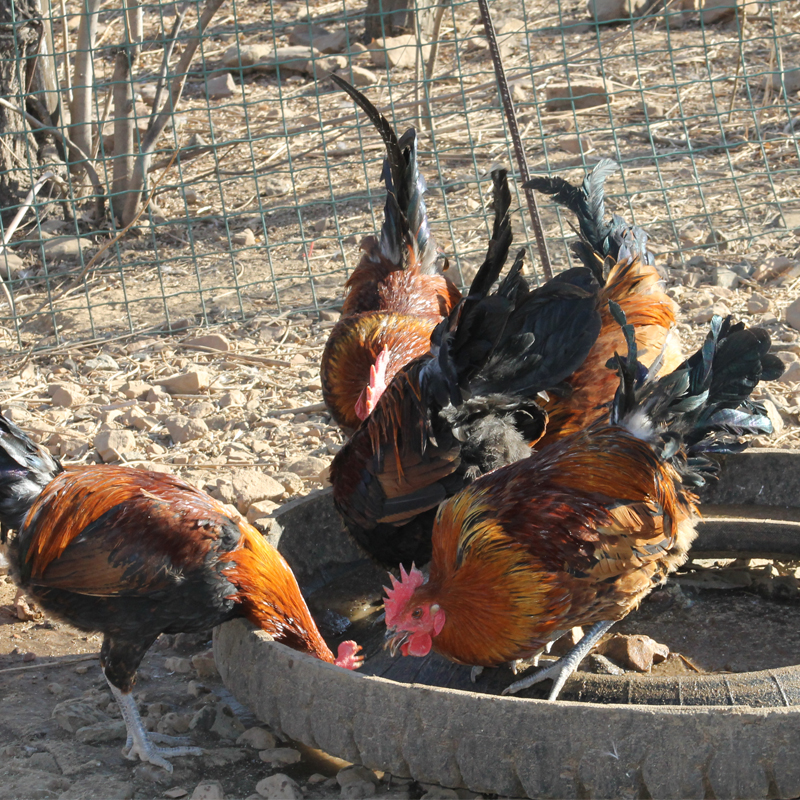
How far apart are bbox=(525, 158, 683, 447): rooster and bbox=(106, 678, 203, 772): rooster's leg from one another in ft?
6.90

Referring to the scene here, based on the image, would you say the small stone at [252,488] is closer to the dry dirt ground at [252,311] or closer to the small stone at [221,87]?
the dry dirt ground at [252,311]

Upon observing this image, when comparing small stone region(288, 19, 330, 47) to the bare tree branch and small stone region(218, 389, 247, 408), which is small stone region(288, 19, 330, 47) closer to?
the bare tree branch

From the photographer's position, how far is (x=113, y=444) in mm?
5547

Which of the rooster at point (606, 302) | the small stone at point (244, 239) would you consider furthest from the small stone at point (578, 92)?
the rooster at point (606, 302)

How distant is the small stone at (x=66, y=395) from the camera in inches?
246

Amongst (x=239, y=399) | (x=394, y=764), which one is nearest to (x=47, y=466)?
(x=394, y=764)

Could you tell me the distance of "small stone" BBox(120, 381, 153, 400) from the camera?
633 centimetres

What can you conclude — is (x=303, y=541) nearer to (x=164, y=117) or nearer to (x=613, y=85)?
(x=164, y=117)

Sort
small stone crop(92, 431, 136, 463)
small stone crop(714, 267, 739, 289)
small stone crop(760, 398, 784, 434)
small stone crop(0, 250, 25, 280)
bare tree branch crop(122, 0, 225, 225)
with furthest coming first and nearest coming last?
small stone crop(0, 250, 25, 280) → bare tree branch crop(122, 0, 225, 225) → small stone crop(714, 267, 739, 289) → small stone crop(92, 431, 136, 463) → small stone crop(760, 398, 784, 434)

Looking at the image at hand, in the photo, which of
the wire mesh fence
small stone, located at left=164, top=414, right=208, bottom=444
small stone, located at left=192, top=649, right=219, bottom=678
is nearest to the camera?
small stone, located at left=192, top=649, right=219, bottom=678

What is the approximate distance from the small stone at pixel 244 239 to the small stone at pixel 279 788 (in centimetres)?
601

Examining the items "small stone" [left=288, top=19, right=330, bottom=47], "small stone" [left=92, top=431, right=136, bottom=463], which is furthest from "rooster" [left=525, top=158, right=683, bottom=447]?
"small stone" [left=288, top=19, right=330, bottom=47]

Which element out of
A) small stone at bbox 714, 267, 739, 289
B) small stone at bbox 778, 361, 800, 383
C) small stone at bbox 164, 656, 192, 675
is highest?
small stone at bbox 714, 267, 739, 289

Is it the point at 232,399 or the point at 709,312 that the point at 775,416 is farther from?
the point at 232,399
